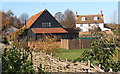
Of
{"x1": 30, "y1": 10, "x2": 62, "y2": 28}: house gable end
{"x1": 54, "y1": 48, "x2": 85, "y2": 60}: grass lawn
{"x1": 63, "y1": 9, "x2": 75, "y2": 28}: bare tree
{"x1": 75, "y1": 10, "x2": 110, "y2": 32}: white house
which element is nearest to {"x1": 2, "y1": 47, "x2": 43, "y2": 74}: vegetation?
{"x1": 54, "y1": 48, "x2": 85, "y2": 60}: grass lawn

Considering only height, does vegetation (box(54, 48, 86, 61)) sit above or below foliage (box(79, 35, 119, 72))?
below

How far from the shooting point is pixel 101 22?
48.7m

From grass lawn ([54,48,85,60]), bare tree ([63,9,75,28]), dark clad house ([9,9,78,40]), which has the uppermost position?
bare tree ([63,9,75,28])

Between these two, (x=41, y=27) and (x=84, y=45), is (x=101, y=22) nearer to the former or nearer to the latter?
(x=41, y=27)

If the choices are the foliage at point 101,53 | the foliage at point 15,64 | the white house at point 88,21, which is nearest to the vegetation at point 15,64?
the foliage at point 15,64

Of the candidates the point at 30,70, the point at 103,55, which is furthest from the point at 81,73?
the point at 103,55

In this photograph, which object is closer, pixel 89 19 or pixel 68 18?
pixel 68 18

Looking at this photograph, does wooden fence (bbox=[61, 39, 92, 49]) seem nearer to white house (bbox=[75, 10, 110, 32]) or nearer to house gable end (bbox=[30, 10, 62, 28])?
house gable end (bbox=[30, 10, 62, 28])

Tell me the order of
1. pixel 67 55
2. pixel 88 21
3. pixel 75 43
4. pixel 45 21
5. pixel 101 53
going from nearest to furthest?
pixel 101 53
pixel 67 55
pixel 75 43
pixel 45 21
pixel 88 21

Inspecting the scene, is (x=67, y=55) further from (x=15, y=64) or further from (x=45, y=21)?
(x=45, y=21)

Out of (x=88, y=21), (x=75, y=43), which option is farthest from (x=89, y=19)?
(x=75, y=43)

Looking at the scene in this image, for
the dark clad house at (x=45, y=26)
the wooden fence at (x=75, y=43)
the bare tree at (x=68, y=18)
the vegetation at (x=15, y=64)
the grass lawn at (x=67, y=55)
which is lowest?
the grass lawn at (x=67, y=55)

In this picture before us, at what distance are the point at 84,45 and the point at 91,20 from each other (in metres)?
27.7

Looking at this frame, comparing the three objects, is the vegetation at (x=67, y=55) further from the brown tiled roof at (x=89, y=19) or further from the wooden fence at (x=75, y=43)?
the brown tiled roof at (x=89, y=19)
